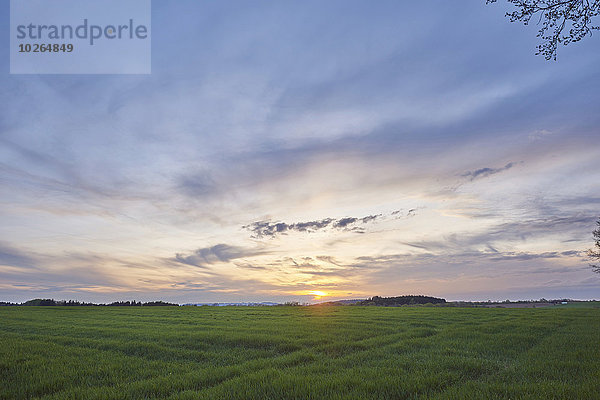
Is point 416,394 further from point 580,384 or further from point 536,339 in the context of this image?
point 536,339

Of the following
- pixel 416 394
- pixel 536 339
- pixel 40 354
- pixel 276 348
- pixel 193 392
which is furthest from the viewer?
pixel 536 339

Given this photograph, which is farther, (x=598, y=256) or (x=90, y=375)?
(x=598, y=256)

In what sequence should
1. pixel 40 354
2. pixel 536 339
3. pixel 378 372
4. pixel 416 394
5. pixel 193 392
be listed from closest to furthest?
pixel 416 394 → pixel 193 392 → pixel 378 372 → pixel 40 354 → pixel 536 339

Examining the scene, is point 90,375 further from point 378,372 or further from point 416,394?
point 416,394

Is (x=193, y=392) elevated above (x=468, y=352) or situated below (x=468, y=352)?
above

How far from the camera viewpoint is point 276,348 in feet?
50.6

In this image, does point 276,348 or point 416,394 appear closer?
point 416,394

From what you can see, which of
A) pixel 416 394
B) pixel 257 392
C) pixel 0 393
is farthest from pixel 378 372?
pixel 0 393

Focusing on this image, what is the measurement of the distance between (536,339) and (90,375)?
20.8 meters

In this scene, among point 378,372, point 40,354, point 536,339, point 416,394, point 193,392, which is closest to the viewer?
point 416,394

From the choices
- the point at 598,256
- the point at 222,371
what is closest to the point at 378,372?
the point at 222,371

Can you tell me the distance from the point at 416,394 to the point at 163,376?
7330 mm

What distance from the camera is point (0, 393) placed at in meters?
8.55

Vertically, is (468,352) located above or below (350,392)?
below
